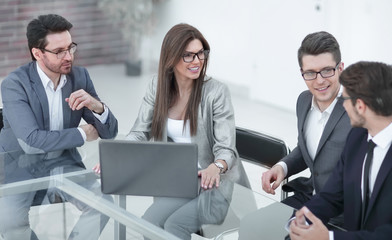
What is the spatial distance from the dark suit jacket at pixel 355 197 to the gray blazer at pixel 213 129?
25.0 inches

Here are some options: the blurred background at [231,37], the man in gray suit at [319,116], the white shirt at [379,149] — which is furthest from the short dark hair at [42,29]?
the blurred background at [231,37]

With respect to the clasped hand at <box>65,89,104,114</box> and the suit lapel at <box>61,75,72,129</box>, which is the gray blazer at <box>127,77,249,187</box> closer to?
the clasped hand at <box>65,89,104,114</box>

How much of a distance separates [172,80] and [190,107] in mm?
162

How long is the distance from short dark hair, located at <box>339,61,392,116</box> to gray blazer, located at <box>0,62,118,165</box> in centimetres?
133

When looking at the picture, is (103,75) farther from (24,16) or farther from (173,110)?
(173,110)

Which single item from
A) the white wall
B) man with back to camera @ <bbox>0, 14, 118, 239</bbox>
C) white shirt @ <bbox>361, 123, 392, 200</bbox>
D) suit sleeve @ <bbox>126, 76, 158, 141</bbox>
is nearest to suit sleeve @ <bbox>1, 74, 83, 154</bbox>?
man with back to camera @ <bbox>0, 14, 118, 239</bbox>

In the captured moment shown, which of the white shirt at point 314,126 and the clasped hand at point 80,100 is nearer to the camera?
the white shirt at point 314,126

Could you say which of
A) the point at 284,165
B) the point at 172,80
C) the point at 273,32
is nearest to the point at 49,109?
the point at 172,80

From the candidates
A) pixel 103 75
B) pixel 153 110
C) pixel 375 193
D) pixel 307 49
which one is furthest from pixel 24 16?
pixel 375 193

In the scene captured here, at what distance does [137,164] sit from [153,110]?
66 cm

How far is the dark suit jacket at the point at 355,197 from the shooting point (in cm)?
224

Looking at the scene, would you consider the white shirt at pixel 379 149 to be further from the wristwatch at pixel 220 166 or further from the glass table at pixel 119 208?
the wristwatch at pixel 220 166

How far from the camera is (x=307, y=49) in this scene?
282 centimetres

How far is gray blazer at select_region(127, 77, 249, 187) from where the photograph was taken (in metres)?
3.10
